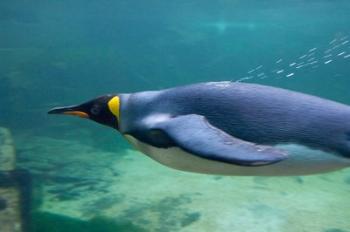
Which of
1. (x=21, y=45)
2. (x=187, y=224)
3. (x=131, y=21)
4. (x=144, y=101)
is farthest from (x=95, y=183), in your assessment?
(x=131, y=21)

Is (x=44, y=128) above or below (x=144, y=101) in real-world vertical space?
below

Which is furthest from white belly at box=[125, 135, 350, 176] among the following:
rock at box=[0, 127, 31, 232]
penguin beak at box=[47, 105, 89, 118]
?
rock at box=[0, 127, 31, 232]

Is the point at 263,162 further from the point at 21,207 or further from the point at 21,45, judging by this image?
the point at 21,45

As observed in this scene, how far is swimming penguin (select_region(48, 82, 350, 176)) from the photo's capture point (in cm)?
169

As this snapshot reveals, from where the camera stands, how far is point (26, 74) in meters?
13.3

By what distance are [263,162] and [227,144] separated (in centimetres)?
16

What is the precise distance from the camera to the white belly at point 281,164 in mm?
1741

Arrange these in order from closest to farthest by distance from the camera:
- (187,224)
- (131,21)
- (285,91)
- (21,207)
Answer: (285,91) < (187,224) < (21,207) < (131,21)

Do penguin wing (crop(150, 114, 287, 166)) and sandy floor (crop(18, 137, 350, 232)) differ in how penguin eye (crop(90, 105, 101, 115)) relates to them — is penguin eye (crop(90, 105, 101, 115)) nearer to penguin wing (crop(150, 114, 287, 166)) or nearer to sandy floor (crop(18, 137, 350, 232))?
penguin wing (crop(150, 114, 287, 166))

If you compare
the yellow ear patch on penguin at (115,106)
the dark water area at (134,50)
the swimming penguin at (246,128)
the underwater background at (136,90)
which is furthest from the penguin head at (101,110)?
the dark water area at (134,50)

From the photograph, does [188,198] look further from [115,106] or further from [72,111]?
[115,106]

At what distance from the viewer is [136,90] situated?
15.8 meters

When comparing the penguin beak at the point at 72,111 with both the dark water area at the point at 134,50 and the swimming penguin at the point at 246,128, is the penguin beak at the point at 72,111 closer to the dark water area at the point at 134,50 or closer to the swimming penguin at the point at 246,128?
the swimming penguin at the point at 246,128

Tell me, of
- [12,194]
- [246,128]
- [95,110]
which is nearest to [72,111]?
[95,110]
